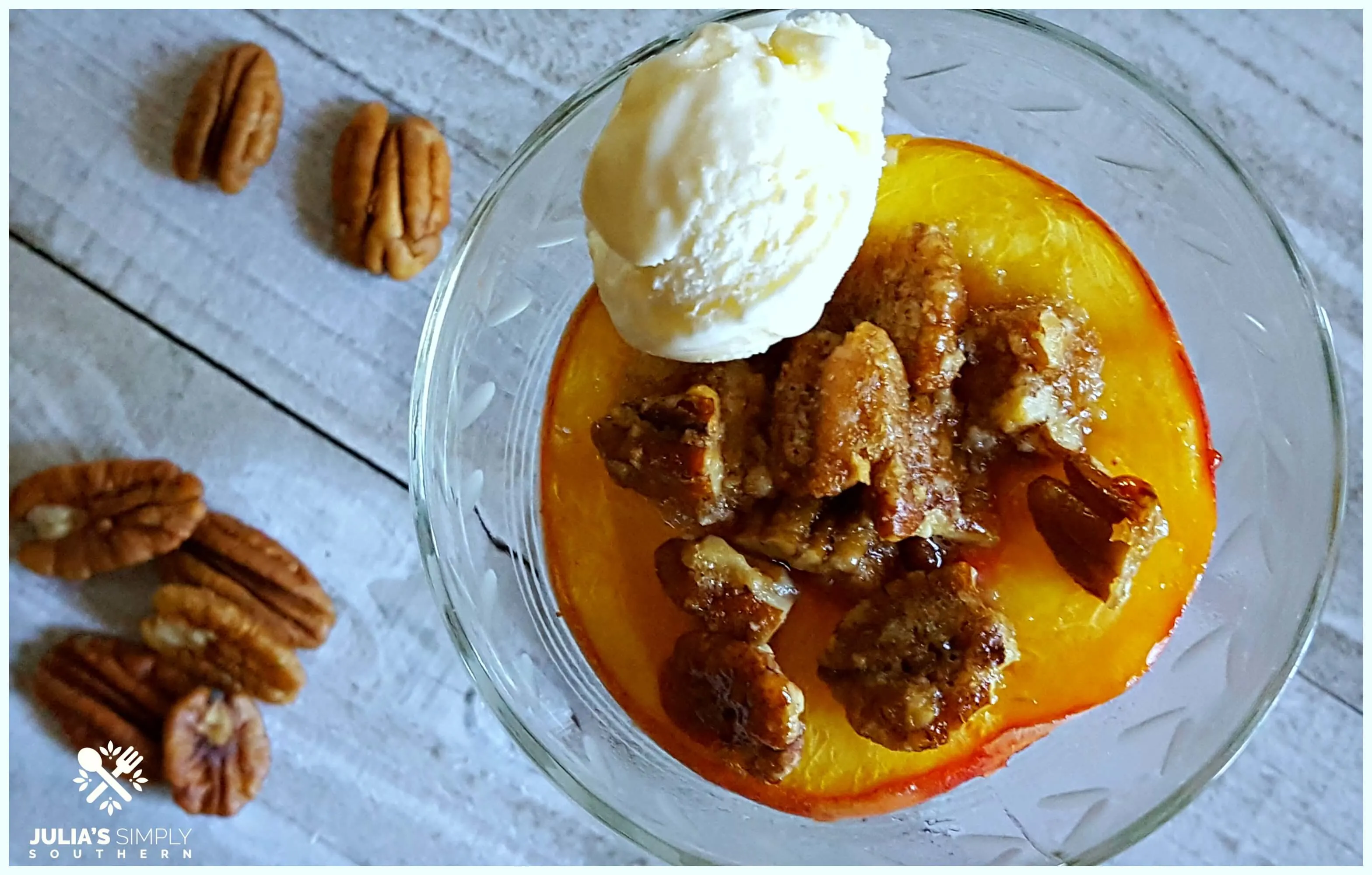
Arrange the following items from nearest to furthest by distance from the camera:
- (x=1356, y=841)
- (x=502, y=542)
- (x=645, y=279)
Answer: (x=645, y=279) < (x=502, y=542) < (x=1356, y=841)

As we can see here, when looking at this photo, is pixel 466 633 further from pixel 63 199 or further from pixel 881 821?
pixel 63 199

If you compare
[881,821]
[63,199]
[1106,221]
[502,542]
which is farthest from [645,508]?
[63,199]

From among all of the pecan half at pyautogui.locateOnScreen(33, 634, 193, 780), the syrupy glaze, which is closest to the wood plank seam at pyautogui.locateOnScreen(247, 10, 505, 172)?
the syrupy glaze

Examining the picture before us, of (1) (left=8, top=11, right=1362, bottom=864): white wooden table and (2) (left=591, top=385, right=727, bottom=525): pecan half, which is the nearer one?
(2) (left=591, top=385, right=727, bottom=525): pecan half

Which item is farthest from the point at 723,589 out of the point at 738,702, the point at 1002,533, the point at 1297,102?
the point at 1297,102

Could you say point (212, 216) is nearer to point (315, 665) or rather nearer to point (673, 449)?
point (315, 665)

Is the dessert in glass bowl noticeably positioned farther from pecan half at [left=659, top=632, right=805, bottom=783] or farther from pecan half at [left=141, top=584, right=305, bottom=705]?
pecan half at [left=141, top=584, right=305, bottom=705]
